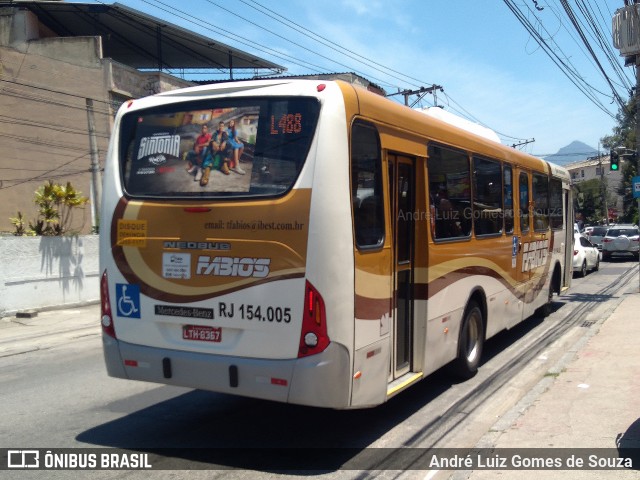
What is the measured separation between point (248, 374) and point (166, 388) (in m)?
2.86

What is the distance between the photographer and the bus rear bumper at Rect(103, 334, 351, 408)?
15.0ft

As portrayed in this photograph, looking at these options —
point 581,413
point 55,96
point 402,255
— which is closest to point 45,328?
point 402,255

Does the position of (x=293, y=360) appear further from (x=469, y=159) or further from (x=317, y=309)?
(x=469, y=159)

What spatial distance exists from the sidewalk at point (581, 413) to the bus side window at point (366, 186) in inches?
79.7

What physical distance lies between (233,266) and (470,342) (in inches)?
158

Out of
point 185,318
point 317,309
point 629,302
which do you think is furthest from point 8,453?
point 629,302

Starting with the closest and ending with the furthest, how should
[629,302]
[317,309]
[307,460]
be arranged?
[317,309] → [307,460] → [629,302]

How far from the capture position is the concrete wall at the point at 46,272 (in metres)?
13.8

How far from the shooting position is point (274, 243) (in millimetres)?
4723

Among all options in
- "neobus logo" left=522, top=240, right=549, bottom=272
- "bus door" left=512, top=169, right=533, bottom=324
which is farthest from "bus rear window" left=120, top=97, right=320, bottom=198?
"neobus logo" left=522, top=240, right=549, bottom=272

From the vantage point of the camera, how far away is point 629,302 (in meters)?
13.7

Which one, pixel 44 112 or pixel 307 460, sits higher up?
pixel 44 112

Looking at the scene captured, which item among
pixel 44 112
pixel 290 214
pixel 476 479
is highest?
pixel 44 112

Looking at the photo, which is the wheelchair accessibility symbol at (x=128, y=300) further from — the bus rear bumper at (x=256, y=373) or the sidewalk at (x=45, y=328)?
the sidewalk at (x=45, y=328)
